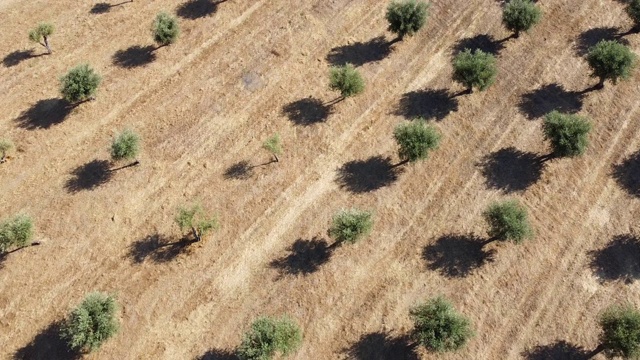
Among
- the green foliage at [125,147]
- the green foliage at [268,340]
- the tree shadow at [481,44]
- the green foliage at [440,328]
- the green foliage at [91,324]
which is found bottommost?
the green foliage at [91,324]

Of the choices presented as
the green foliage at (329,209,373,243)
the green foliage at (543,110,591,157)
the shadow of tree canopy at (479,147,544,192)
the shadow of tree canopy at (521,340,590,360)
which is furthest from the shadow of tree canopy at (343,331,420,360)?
the green foliage at (543,110,591,157)

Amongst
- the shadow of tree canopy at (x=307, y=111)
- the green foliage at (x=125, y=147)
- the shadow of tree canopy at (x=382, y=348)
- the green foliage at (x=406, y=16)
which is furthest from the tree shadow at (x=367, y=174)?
the green foliage at (x=125, y=147)

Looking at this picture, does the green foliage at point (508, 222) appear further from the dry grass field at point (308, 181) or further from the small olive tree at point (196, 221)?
the small olive tree at point (196, 221)

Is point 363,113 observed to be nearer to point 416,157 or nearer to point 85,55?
point 416,157

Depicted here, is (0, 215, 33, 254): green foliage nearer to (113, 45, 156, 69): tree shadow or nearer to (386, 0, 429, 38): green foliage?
(113, 45, 156, 69): tree shadow

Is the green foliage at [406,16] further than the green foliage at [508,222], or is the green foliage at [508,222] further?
the green foliage at [406,16]
